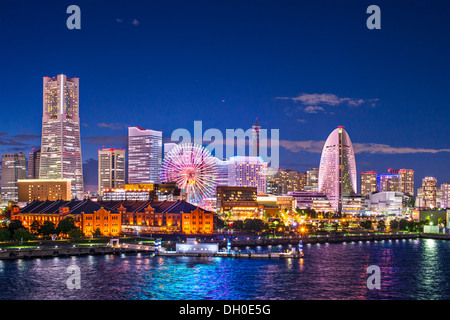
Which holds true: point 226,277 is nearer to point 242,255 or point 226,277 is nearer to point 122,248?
point 242,255

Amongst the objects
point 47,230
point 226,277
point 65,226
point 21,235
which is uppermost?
A: point 65,226

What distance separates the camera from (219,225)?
156000mm

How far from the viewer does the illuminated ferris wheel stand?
140m

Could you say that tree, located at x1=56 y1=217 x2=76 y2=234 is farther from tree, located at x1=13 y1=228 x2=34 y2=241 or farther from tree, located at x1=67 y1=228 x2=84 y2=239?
tree, located at x1=13 y1=228 x2=34 y2=241

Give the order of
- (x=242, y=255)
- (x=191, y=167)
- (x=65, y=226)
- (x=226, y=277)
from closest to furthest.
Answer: (x=226, y=277) < (x=242, y=255) < (x=65, y=226) < (x=191, y=167)

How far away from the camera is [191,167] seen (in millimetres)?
140250

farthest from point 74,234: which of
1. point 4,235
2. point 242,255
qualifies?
point 242,255

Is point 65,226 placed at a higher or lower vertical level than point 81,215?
lower

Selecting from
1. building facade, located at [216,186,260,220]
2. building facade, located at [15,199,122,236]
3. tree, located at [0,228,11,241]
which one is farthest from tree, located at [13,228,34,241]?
Answer: building facade, located at [216,186,260,220]
